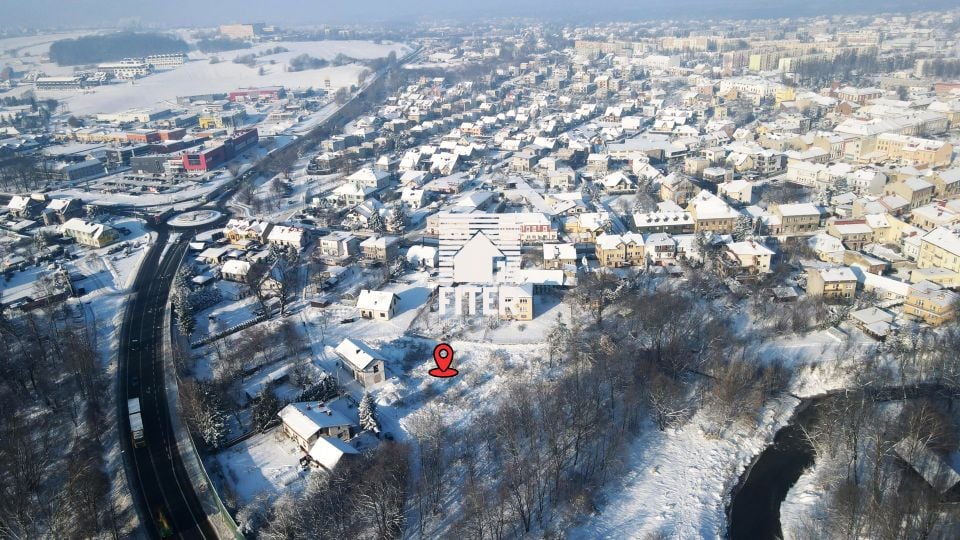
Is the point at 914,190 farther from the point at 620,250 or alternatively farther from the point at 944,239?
the point at 620,250

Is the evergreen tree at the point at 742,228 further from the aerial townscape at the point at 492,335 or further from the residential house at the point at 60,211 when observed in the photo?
the residential house at the point at 60,211

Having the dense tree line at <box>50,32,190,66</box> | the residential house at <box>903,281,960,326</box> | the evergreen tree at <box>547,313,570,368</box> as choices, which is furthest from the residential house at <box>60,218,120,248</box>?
the dense tree line at <box>50,32,190,66</box>

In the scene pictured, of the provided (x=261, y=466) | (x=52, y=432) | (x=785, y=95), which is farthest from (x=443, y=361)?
(x=785, y=95)

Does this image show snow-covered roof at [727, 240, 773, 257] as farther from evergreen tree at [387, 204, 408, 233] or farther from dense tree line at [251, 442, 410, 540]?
dense tree line at [251, 442, 410, 540]

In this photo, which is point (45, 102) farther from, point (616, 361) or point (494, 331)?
point (616, 361)

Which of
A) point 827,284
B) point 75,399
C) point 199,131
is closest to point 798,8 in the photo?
point 199,131

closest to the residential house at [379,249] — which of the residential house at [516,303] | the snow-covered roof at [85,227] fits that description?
the residential house at [516,303]

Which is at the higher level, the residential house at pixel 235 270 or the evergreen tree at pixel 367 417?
the residential house at pixel 235 270
